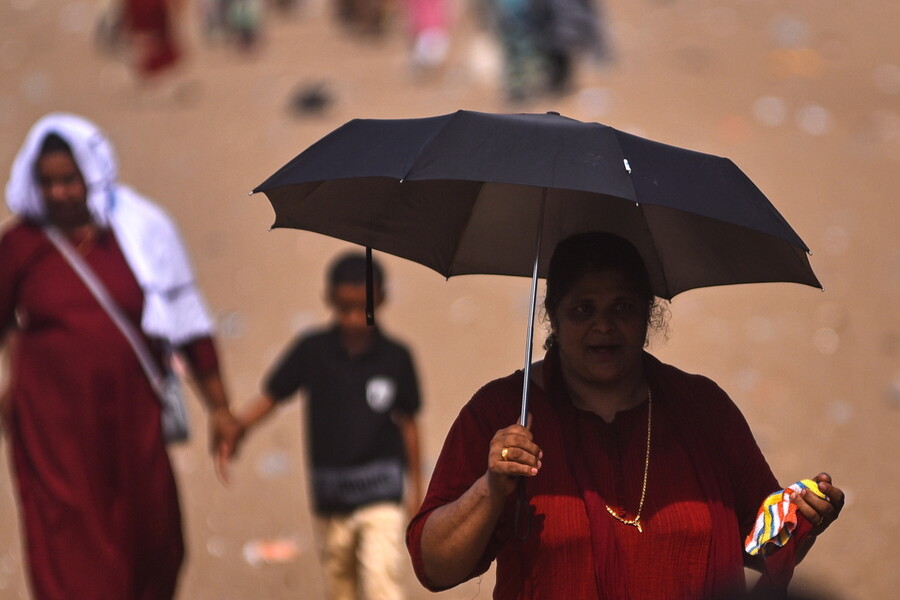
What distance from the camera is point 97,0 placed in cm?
2353

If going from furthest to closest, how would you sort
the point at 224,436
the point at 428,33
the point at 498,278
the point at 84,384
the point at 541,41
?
the point at 428,33, the point at 541,41, the point at 498,278, the point at 224,436, the point at 84,384

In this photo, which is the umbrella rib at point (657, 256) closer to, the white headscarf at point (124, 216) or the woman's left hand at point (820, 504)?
the woman's left hand at point (820, 504)

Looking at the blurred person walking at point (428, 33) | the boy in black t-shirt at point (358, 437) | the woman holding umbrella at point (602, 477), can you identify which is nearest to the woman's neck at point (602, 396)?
the woman holding umbrella at point (602, 477)

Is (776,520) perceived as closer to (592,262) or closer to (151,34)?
(592,262)

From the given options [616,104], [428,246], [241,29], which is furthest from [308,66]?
[428,246]

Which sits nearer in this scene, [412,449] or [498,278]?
[412,449]

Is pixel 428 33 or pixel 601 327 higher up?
pixel 428 33

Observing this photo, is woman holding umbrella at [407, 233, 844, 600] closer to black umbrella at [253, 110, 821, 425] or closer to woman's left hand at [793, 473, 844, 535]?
woman's left hand at [793, 473, 844, 535]

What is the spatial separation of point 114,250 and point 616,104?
36.5 ft

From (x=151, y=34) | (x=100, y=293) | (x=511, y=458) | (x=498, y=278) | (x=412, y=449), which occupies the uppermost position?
(x=151, y=34)

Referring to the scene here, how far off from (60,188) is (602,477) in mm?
2769

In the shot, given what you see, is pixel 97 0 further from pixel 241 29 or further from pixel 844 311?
pixel 844 311

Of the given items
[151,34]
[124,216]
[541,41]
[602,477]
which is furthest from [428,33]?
[602,477]

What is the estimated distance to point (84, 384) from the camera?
15.9ft
